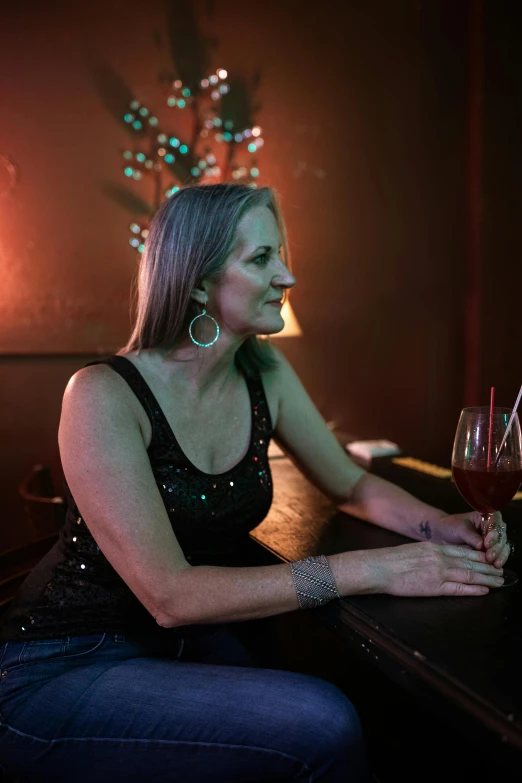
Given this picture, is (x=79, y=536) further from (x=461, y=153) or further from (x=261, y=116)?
(x=461, y=153)

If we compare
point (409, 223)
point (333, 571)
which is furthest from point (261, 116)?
point (333, 571)

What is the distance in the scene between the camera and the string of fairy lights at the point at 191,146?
308 centimetres

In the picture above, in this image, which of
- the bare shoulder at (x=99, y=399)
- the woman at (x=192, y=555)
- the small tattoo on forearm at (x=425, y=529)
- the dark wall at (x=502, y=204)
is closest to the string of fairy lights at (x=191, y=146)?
the dark wall at (x=502, y=204)

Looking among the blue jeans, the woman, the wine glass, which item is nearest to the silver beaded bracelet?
the woman

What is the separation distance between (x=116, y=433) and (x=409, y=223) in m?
3.03

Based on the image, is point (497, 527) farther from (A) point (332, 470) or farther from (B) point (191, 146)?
(B) point (191, 146)

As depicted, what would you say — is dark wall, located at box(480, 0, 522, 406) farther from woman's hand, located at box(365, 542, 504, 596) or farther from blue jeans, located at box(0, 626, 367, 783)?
blue jeans, located at box(0, 626, 367, 783)

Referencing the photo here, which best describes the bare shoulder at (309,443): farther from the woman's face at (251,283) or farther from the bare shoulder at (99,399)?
the bare shoulder at (99,399)

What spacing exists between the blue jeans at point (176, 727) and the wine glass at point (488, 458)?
0.40 meters

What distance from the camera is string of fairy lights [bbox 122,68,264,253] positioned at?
3.08 m

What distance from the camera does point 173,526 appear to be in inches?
52.7

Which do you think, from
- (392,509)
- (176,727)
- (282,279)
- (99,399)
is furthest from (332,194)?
(176,727)

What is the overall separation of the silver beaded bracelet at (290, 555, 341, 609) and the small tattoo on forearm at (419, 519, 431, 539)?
1.08 ft

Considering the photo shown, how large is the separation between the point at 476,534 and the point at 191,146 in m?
2.61
